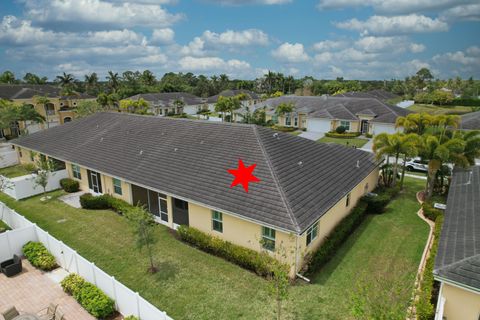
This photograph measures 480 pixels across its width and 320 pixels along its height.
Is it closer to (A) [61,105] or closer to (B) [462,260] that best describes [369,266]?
Result: (B) [462,260]

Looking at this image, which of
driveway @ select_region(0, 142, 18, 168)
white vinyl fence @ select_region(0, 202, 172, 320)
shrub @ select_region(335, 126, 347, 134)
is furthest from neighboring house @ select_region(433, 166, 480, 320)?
driveway @ select_region(0, 142, 18, 168)

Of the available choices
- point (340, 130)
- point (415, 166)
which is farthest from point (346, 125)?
point (415, 166)

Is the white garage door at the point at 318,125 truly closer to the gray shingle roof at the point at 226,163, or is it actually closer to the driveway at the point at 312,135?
the driveway at the point at 312,135

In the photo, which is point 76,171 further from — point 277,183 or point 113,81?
point 113,81

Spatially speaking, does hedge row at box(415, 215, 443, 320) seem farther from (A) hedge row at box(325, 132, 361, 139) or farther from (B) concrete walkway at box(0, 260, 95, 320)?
(A) hedge row at box(325, 132, 361, 139)

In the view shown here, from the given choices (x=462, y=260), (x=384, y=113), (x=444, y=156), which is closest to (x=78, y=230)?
(x=462, y=260)
